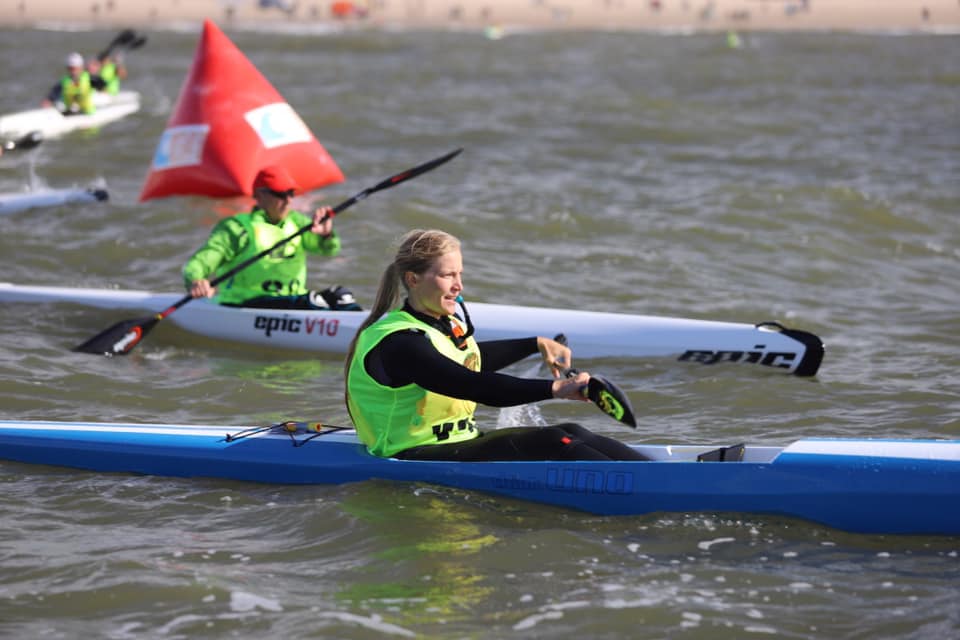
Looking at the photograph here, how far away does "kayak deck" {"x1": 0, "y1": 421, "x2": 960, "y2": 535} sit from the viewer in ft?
13.9

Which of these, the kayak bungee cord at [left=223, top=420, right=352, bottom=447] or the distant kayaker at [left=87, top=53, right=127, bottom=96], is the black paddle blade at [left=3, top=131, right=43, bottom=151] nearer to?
the distant kayaker at [left=87, top=53, right=127, bottom=96]

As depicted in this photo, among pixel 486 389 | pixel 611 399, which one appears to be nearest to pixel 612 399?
pixel 611 399

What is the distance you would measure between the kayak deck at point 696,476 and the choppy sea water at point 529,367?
0.20 feet

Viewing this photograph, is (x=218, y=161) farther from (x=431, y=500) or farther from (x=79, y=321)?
(x=431, y=500)

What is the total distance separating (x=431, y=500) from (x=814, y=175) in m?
9.56

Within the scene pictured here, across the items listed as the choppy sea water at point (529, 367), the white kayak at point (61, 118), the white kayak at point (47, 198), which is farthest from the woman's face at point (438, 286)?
the white kayak at point (61, 118)

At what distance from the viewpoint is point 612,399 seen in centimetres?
370

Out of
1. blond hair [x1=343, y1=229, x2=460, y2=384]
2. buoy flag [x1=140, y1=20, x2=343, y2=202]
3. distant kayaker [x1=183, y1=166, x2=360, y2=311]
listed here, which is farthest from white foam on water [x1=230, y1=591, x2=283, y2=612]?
buoy flag [x1=140, y1=20, x2=343, y2=202]

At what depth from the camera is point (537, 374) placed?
674cm

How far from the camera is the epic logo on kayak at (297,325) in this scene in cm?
714

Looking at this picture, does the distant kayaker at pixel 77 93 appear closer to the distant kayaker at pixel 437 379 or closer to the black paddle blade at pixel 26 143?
the black paddle blade at pixel 26 143

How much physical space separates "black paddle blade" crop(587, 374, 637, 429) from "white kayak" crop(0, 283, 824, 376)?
10.4 feet

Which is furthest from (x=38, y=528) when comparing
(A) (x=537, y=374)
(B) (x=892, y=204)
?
(B) (x=892, y=204)

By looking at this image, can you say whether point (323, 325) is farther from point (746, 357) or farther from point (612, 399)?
point (612, 399)
